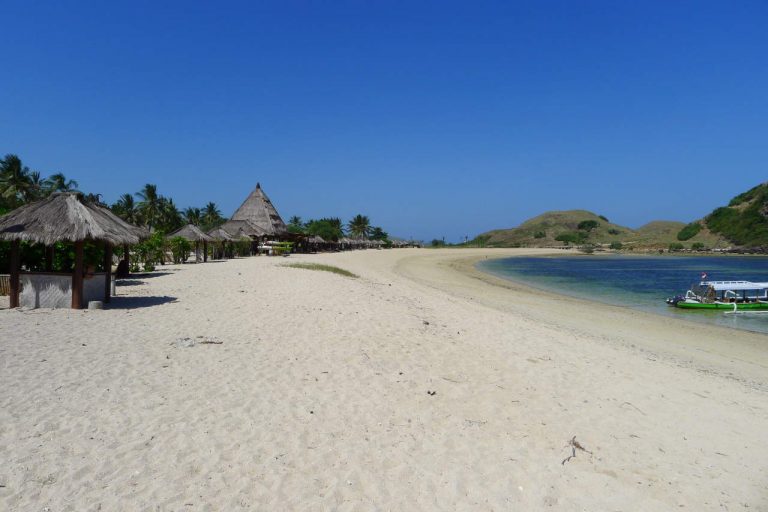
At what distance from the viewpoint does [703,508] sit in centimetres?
377

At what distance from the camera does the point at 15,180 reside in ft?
141

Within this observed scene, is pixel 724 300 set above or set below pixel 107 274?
below

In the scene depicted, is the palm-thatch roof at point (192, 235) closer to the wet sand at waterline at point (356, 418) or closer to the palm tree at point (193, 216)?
the wet sand at waterline at point (356, 418)

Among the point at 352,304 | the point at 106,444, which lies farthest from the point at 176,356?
the point at 352,304

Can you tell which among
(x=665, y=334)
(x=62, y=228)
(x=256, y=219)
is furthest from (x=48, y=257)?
(x=256, y=219)

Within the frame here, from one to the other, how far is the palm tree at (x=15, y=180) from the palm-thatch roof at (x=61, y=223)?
40.0 m

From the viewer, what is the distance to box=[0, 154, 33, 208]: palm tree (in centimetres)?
4216

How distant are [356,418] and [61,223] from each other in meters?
8.78

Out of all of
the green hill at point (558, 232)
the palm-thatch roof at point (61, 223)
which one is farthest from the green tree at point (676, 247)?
the palm-thatch roof at point (61, 223)

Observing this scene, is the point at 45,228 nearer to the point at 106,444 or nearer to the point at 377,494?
the point at 106,444

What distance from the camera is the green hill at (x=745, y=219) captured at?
9312cm

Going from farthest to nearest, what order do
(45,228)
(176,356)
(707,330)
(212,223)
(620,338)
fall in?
1. (212,223)
2. (707,330)
3. (620,338)
4. (45,228)
5. (176,356)

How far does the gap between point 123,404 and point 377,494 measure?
3004 millimetres

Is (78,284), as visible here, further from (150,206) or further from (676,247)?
(676,247)
